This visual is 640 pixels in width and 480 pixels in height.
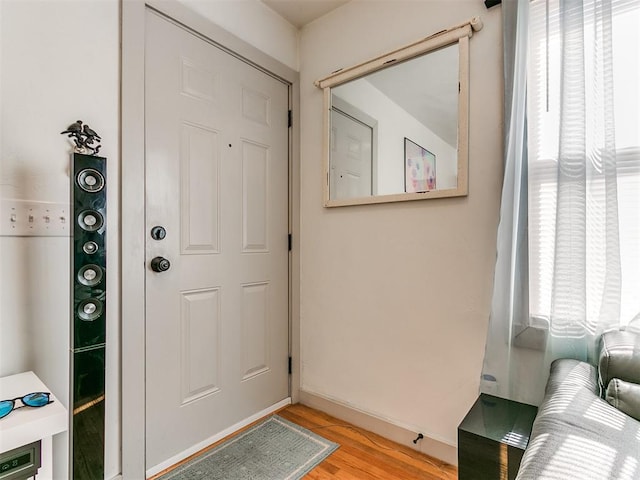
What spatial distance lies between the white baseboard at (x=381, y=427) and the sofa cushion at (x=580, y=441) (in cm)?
89

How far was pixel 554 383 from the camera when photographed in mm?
1020

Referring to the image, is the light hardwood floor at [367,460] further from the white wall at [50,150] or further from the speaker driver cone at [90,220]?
the speaker driver cone at [90,220]

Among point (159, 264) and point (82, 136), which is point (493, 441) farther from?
point (82, 136)

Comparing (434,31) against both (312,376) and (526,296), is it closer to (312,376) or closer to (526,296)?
(526,296)

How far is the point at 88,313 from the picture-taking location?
1143 millimetres

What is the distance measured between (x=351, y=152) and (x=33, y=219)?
1.51 meters

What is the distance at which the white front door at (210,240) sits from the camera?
1.56 m

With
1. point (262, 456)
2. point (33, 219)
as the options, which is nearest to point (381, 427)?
point (262, 456)

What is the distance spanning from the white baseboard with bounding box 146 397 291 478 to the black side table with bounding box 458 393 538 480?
1.20 m

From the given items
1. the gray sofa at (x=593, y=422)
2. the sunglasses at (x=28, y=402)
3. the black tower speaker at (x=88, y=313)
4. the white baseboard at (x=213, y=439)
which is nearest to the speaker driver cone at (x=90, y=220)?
the black tower speaker at (x=88, y=313)

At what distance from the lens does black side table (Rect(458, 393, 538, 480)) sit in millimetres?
1092

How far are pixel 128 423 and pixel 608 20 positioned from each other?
2375 mm

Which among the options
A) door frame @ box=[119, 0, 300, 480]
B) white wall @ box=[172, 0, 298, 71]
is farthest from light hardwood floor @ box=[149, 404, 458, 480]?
white wall @ box=[172, 0, 298, 71]

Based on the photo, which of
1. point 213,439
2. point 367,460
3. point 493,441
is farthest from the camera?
point 213,439
